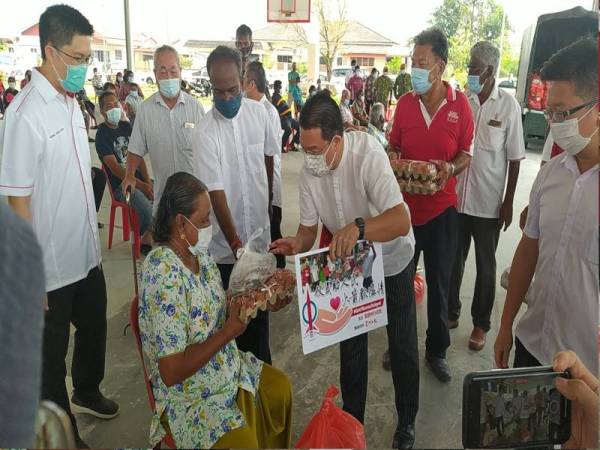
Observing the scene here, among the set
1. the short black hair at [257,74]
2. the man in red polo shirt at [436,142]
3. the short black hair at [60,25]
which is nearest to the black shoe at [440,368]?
the man in red polo shirt at [436,142]

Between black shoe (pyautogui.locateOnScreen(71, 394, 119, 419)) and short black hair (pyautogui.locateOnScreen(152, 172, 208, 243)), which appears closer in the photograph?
short black hair (pyautogui.locateOnScreen(152, 172, 208, 243))

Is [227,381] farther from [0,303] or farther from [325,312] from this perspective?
[0,303]

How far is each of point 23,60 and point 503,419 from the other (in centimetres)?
1994

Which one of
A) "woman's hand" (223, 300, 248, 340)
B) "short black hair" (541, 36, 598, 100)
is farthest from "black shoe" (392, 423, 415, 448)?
"short black hair" (541, 36, 598, 100)

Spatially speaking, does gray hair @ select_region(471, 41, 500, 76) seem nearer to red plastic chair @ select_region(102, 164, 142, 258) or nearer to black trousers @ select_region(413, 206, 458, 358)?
black trousers @ select_region(413, 206, 458, 358)

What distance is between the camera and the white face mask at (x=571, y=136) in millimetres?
1496

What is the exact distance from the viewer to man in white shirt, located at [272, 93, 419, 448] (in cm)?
186

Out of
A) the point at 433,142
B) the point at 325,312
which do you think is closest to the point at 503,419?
the point at 325,312

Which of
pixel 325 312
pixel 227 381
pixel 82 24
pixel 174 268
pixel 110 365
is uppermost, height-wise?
pixel 82 24

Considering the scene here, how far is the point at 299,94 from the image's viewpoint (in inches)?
508

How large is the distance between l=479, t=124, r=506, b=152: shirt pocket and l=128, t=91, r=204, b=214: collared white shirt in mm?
1849

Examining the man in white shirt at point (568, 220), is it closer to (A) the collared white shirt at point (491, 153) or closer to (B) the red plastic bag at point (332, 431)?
(B) the red plastic bag at point (332, 431)

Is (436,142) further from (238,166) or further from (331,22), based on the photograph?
(331,22)

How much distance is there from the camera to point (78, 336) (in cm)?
246
